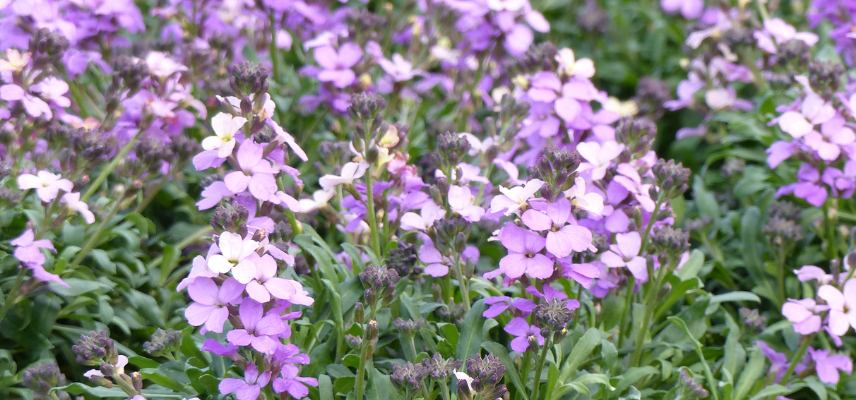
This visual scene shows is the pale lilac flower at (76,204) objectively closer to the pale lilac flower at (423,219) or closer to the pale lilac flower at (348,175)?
the pale lilac flower at (348,175)

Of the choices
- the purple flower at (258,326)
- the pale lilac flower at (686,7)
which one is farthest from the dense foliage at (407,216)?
the pale lilac flower at (686,7)

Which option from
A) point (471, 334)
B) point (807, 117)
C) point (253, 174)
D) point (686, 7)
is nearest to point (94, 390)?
point (253, 174)

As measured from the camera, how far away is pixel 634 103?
477 cm

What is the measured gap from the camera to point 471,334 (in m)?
2.88

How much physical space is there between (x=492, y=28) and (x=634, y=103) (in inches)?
31.0

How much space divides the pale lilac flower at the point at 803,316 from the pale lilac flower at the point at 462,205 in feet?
3.00

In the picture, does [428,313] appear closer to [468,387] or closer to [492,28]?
[468,387]

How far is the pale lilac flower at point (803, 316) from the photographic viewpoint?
308cm

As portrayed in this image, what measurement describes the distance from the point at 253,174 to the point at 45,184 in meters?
0.71

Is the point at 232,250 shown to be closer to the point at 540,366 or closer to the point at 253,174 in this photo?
the point at 253,174

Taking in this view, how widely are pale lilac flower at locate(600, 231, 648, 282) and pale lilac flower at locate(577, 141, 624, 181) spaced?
187mm

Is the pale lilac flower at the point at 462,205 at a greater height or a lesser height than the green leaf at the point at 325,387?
greater

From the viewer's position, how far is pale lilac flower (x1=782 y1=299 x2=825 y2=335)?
3082mm

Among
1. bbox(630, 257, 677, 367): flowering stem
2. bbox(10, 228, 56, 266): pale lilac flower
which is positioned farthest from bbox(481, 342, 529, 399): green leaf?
bbox(10, 228, 56, 266): pale lilac flower
